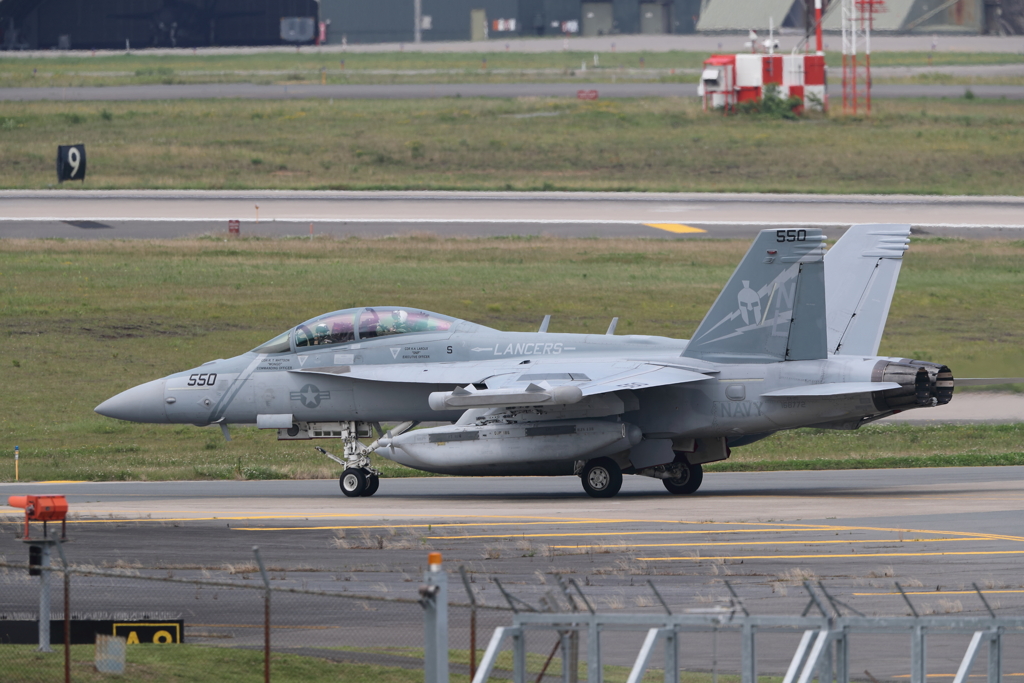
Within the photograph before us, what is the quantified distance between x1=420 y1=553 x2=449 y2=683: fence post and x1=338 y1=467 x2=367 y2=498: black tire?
51.7 feet

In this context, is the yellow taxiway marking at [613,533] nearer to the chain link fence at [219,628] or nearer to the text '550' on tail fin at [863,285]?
the chain link fence at [219,628]

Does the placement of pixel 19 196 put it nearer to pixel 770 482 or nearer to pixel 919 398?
pixel 770 482

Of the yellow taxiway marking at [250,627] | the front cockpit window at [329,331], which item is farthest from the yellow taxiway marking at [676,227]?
the yellow taxiway marking at [250,627]

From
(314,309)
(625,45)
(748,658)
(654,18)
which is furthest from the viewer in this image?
(654,18)

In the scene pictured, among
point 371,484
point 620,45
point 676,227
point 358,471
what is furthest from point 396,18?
point 371,484

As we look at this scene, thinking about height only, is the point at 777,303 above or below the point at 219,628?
above

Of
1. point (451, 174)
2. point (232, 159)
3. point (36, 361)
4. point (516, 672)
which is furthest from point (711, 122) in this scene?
point (516, 672)

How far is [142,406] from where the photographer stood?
89.1 feet

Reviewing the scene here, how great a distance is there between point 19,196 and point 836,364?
46.3m

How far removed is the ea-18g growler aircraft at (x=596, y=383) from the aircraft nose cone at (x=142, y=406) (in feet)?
0.09

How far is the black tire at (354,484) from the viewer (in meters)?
26.2

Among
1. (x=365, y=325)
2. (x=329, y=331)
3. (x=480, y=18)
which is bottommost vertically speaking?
(x=329, y=331)

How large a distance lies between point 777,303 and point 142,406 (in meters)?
12.3

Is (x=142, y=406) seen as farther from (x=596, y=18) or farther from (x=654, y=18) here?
(x=654, y=18)
